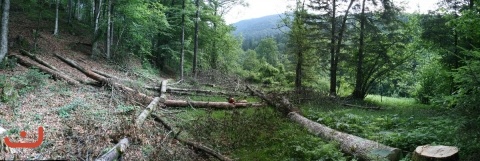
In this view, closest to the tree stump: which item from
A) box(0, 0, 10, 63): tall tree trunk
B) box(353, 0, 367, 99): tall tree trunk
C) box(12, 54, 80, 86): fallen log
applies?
box(12, 54, 80, 86): fallen log

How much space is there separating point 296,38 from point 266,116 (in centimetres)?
1178

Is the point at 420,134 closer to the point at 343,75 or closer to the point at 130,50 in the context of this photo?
the point at 343,75

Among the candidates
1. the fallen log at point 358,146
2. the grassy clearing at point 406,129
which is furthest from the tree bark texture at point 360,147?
the grassy clearing at point 406,129

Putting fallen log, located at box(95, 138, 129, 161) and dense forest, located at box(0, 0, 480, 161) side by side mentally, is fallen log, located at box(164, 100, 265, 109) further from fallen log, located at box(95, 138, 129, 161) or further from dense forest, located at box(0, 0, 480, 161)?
fallen log, located at box(95, 138, 129, 161)

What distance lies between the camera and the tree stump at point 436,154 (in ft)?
18.3

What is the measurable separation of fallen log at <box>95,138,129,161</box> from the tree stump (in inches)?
230

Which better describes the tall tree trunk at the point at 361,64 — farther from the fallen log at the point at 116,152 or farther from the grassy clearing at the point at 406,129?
the fallen log at the point at 116,152

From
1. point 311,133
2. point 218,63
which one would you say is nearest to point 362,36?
point 311,133

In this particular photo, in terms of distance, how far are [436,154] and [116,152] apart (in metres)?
6.14

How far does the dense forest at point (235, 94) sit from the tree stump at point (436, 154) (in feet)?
0.33

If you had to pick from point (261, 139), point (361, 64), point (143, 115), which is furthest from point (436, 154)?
point (361, 64)

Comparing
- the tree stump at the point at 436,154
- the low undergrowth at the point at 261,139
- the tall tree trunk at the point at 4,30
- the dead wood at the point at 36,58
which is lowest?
the low undergrowth at the point at 261,139

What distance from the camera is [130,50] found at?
82.4 feet

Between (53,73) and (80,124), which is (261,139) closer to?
(80,124)
